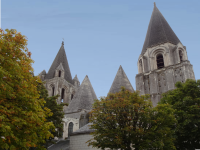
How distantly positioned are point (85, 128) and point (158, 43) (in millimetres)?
19974

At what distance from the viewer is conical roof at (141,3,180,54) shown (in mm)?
34500

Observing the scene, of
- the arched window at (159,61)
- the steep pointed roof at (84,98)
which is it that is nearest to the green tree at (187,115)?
the steep pointed roof at (84,98)

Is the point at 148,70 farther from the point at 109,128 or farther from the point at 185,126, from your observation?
the point at 109,128

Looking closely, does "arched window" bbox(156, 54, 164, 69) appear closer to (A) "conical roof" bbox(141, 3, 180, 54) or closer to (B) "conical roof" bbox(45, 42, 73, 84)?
(A) "conical roof" bbox(141, 3, 180, 54)

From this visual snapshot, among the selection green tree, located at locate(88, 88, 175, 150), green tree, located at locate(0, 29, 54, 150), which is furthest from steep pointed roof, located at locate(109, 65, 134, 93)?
green tree, located at locate(0, 29, 54, 150)

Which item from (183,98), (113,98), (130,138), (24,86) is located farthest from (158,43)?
(24,86)

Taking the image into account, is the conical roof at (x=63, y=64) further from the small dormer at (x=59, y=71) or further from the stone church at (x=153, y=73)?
the stone church at (x=153, y=73)

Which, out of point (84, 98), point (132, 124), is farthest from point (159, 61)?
point (132, 124)

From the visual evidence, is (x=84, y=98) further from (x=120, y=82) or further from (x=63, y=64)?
(x=63, y=64)

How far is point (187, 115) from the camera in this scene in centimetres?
1565

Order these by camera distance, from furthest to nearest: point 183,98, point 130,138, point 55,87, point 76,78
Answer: point 76,78 → point 55,87 → point 183,98 → point 130,138

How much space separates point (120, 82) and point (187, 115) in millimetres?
15225

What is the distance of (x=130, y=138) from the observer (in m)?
12.5


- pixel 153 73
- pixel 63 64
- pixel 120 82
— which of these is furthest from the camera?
pixel 63 64
